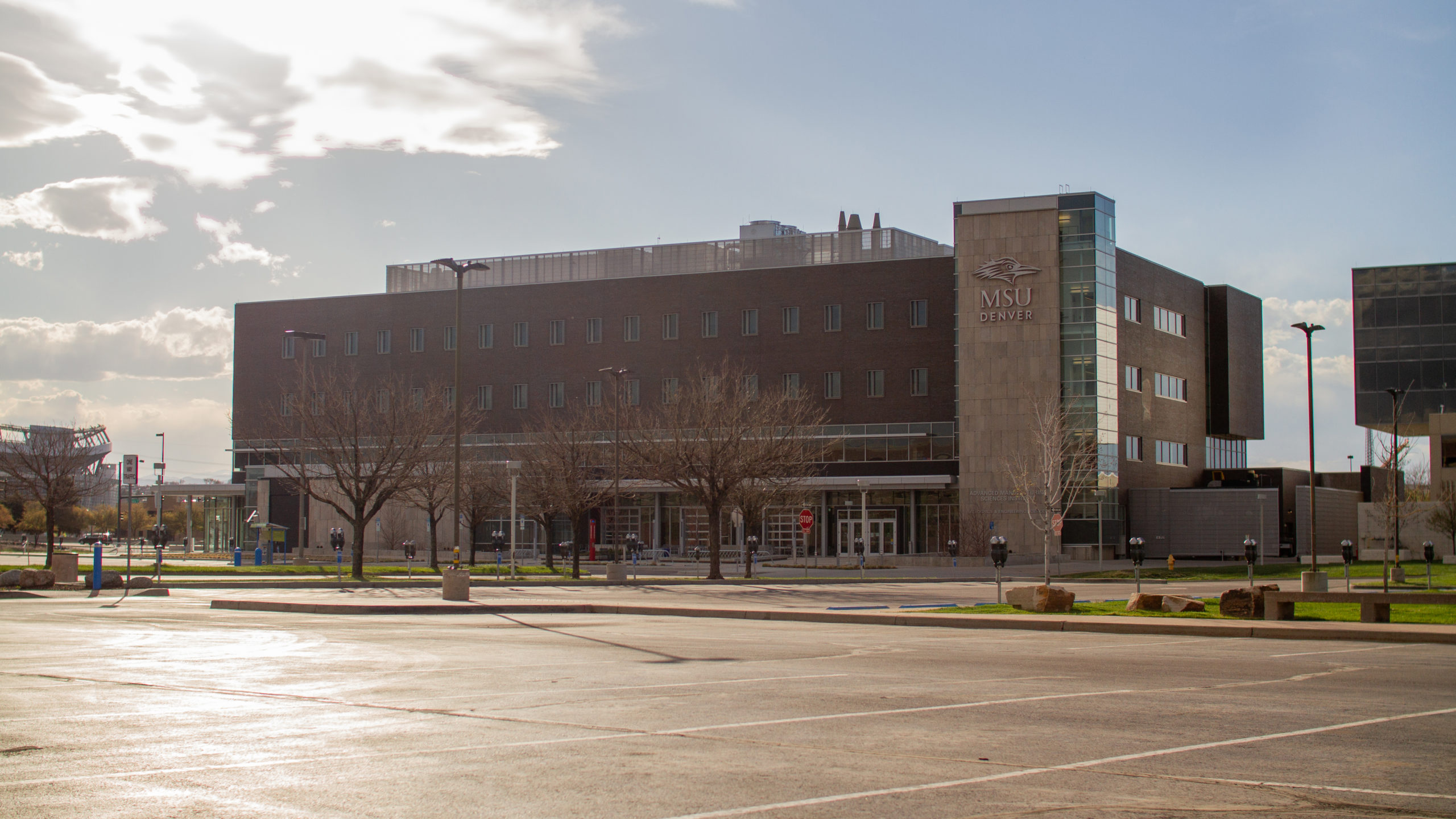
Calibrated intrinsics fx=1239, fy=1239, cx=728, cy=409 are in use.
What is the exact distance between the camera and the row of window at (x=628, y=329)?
7762 centimetres

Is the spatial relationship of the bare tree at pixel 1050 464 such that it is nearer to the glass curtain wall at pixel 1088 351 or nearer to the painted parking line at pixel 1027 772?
the glass curtain wall at pixel 1088 351

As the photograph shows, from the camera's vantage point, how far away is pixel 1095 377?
234 ft

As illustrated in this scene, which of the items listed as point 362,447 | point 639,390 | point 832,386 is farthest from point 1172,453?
point 362,447

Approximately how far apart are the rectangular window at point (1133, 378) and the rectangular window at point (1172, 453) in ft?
15.3

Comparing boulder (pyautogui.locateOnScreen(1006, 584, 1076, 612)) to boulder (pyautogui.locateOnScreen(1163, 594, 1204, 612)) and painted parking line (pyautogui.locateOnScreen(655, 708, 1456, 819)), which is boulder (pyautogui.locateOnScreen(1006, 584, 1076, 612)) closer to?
boulder (pyautogui.locateOnScreen(1163, 594, 1204, 612))

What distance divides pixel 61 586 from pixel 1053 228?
181 ft

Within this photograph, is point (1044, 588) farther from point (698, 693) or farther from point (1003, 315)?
point (1003, 315)

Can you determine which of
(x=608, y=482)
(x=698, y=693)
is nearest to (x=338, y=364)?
(x=608, y=482)

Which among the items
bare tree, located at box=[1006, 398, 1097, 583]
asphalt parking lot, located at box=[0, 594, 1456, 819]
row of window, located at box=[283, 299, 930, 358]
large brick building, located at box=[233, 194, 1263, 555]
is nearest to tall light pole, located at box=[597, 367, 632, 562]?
large brick building, located at box=[233, 194, 1263, 555]

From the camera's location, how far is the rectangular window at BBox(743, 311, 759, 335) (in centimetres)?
8025

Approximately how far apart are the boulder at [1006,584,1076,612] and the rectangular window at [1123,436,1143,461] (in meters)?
52.5

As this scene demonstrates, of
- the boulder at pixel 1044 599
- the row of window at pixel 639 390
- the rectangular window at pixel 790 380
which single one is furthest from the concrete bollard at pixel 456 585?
the rectangular window at pixel 790 380

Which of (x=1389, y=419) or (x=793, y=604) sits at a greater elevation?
(x=1389, y=419)

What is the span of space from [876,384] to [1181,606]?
53.2 m
